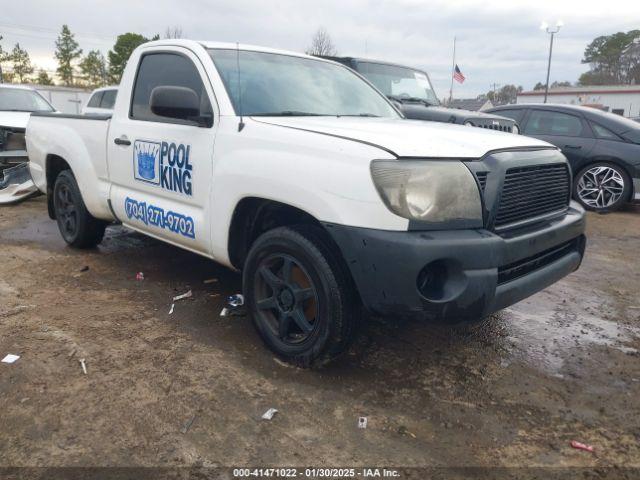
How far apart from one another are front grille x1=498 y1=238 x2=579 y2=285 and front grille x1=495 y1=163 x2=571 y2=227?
0.22m

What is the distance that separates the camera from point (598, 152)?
790 centimetres

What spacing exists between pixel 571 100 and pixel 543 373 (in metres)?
59.4

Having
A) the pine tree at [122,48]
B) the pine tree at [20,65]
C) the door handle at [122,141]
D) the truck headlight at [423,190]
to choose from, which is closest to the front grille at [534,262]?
the truck headlight at [423,190]

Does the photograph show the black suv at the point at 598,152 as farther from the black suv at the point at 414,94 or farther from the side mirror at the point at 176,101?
the side mirror at the point at 176,101

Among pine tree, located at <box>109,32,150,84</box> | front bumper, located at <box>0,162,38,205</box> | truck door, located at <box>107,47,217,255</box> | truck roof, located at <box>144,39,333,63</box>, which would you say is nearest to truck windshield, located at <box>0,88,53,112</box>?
front bumper, located at <box>0,162,38,205</box>

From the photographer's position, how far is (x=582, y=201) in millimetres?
8180

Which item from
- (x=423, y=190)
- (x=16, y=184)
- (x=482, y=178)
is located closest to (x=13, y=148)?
(x=16, y=184)

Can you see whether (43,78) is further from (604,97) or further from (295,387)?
(295,387)

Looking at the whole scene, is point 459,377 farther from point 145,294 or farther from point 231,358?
point 145,294

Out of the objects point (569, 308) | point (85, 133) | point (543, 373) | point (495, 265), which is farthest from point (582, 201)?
point (85, 133)

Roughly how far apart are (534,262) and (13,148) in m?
8.51

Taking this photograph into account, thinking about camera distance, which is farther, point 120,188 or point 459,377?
point 120,188

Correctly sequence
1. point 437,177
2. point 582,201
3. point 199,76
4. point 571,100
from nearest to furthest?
A: point 437,177 → point 199,76 → point 582,201 → point 571,100

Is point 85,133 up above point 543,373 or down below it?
above
